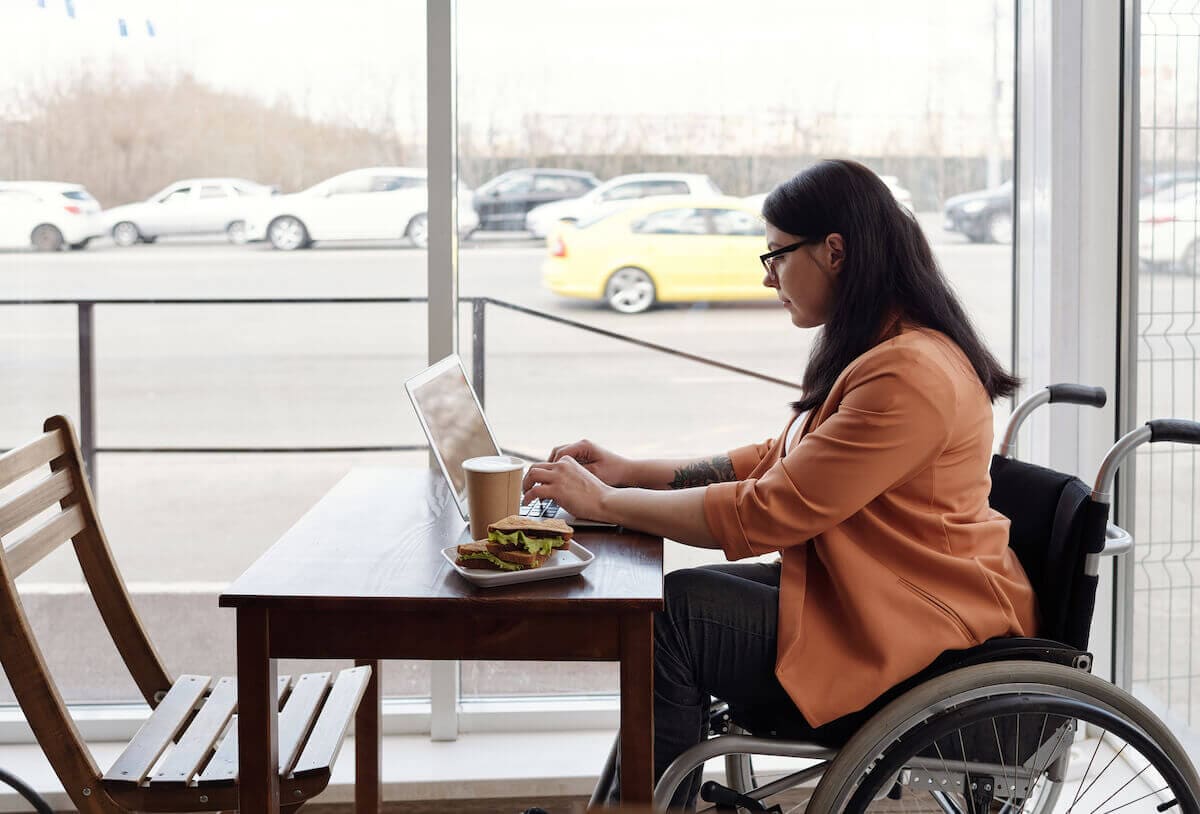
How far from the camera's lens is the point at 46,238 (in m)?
2.59

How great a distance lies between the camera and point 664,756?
5.42 feet

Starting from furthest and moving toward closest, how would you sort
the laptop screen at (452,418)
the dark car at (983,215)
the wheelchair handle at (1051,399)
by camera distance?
the dark car at (983,215) < the wheelchair handle at (1051,399) < the laptop screen at (452,418)

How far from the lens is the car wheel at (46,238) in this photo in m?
2.58

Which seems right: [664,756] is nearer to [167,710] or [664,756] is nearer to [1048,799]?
[1048,799]

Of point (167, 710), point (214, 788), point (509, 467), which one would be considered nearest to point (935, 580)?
point (509, 467)

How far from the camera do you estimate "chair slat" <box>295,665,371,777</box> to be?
5.66 feet

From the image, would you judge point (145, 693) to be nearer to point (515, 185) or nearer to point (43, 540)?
point (43, 540)

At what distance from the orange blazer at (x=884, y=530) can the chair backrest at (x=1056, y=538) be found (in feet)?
0.14

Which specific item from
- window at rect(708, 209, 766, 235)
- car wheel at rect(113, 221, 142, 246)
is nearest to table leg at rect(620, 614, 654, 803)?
window at rect(708, 209, 766, 235)

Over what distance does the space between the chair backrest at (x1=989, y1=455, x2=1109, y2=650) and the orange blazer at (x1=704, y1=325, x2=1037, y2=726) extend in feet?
0.14

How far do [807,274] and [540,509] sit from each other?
0.55 metres

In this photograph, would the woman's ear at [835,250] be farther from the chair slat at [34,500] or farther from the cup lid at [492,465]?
the chair slat at [34,500]

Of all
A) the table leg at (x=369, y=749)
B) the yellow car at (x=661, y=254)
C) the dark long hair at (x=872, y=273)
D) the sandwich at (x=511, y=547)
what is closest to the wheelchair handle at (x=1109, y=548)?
the dark long hair at (x=872, y=273)

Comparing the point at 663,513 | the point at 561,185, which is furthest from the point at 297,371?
the point at 663,513
